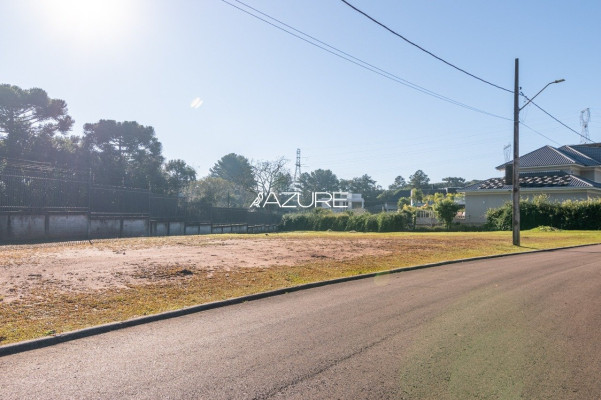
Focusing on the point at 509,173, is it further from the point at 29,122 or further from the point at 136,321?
the point at 29,122

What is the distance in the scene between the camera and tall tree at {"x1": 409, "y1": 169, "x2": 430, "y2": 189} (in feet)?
372

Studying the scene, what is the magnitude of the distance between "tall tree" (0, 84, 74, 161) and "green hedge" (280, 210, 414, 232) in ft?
87.8

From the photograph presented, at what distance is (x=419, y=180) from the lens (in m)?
115

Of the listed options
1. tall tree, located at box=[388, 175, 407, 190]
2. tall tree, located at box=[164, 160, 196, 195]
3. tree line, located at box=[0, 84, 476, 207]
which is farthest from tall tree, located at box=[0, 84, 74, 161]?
tall tree, located at box=[388, 175, 407, 190]

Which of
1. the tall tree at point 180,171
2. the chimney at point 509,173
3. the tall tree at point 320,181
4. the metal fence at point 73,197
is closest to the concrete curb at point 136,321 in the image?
the chimney at point 509,173

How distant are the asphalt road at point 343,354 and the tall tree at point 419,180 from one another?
4252 inches

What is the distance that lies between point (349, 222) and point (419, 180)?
2783 inches

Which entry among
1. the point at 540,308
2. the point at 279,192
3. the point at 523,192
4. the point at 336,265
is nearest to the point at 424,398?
the point at 540,308

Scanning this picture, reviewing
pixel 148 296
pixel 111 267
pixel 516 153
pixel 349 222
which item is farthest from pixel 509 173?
pixel 349 222

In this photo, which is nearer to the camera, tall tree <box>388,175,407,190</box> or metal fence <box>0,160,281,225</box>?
metal fence <box>0,160,281,225</box>

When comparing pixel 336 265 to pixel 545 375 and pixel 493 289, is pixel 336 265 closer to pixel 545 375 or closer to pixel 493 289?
pixel 493 289

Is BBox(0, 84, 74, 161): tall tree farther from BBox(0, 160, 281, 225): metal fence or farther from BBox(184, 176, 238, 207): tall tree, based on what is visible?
BBox(184, 176, 238, 207): tall tree

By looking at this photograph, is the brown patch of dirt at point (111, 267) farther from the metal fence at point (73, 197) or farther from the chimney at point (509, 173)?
the metal fence at point (73, 197)

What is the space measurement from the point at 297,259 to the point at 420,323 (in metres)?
8.73
